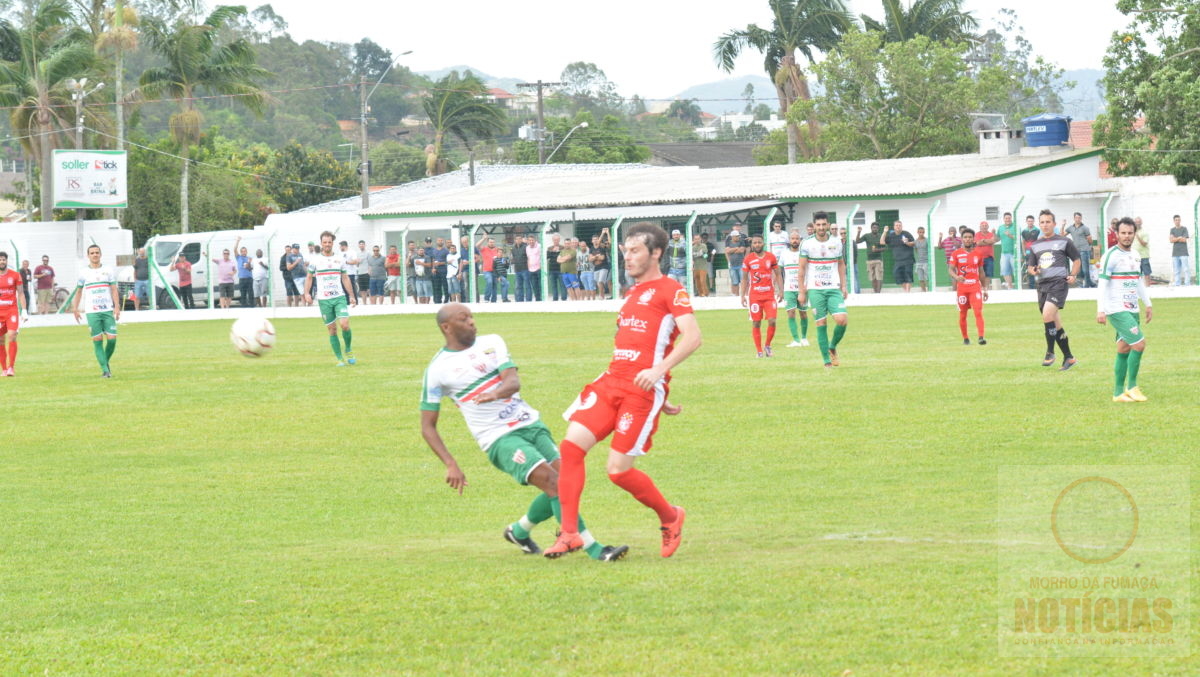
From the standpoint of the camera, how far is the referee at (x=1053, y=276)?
1967cm

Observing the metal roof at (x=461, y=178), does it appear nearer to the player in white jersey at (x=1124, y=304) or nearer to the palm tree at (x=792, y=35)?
the palm tree at (x=792, y=35)

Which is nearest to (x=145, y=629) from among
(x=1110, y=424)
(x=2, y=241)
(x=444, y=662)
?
(x=444, y=662)

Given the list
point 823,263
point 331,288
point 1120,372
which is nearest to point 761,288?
point 823,263

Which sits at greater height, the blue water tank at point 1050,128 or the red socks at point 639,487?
the blue water tank at point 1050,128

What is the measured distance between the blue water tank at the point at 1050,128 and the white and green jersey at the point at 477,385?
44025 millimetres

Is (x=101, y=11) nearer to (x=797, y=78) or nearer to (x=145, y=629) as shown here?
(x=797, y=78)

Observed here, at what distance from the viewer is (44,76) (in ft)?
192

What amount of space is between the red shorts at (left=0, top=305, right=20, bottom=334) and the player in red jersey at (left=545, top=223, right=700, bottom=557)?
62.5ft

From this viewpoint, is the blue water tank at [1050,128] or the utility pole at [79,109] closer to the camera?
the blue water tank at [1050,128]

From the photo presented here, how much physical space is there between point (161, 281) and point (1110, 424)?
4084 centimetres

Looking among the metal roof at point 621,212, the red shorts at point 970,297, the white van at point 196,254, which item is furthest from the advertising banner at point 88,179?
the red shorts at point 970,297

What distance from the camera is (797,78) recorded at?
66312 millimetres

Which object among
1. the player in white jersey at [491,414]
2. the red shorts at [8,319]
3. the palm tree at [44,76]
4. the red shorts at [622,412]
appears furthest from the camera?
the palm tree at [44,76]

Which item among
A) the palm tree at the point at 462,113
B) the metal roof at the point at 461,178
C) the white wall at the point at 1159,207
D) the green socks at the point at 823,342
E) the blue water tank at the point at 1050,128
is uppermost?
the palm tree at the point at 462,113
